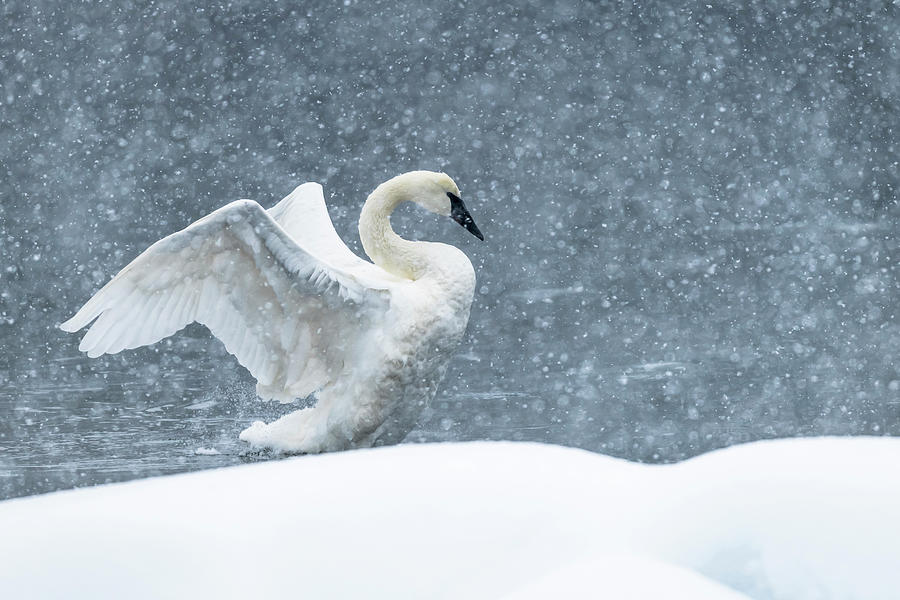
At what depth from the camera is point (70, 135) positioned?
53.9ft

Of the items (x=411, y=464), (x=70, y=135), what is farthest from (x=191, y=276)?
(x=70, y=135)

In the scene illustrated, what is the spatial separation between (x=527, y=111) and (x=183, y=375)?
12530mm

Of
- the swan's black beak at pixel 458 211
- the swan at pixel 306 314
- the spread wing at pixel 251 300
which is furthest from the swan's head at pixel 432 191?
the spread wing at pixel 251 300

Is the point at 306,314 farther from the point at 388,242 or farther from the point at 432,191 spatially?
the point at 432,191

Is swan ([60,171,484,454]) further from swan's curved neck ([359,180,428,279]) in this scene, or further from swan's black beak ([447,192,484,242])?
swan's black beak ([447,192,484,242])

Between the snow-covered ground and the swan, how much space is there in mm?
2011

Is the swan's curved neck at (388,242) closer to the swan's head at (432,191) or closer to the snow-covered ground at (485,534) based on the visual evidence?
the swan's head at (432,191)

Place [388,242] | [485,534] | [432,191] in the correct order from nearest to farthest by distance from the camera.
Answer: [485,534] → [388,242] → [432,191]

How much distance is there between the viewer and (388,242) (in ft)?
11.8

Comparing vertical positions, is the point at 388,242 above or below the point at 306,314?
above

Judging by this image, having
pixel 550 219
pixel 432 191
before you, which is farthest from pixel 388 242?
pixel 550 219

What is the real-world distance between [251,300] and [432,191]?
73 cm

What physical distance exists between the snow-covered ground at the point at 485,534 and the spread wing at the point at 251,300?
198cm

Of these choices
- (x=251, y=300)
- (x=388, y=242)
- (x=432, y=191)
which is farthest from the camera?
(x=432, y=191)
